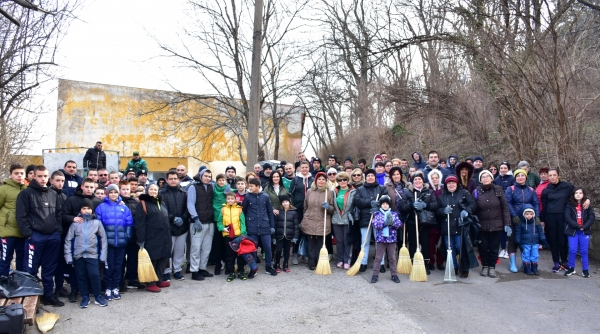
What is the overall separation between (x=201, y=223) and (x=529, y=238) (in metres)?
5.61

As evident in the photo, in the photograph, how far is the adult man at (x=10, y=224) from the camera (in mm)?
5836

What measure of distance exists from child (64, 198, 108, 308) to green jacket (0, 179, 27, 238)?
0.72 meters

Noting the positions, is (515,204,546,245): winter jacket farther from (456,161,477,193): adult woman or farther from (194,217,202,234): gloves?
(194,217,202,234): gloves

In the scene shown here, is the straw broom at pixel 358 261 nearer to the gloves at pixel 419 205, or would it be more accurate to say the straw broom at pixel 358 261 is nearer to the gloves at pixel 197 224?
the gloves at pixel 419 205

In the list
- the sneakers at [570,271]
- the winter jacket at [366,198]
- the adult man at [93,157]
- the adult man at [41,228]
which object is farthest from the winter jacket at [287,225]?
the adult man at [93,157]

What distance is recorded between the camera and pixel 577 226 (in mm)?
7367

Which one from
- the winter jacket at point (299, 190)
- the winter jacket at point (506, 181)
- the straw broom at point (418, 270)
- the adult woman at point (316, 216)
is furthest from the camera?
the winter jacket at point (506, 181)

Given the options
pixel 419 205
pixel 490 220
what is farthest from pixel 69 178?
pixel 490 220

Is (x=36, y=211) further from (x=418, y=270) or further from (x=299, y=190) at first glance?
(x=418, y=270)

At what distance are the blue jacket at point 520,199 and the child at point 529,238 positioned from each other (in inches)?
4.7

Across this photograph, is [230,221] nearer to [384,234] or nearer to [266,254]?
[266,254]

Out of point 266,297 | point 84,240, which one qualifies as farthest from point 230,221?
point 84,240

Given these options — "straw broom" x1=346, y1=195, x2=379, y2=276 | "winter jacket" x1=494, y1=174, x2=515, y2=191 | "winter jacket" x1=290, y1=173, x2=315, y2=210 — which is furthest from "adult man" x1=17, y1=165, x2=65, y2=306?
"winter jacket" x1=494, y1=174, x2=515, y2=191

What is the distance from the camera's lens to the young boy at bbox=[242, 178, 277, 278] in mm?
7445
